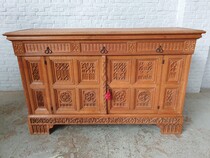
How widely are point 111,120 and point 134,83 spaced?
522mm

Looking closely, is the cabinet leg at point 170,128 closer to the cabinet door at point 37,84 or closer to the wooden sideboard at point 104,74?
the wooden sideboard at point 104,74

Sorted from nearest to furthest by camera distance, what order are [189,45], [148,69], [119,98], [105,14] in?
[189,45]
[148,69]
[119,98]
[105,14]

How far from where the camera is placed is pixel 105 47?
5.57ft

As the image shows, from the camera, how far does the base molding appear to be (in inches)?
75.1

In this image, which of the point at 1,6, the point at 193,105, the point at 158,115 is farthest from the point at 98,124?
the point at 1,6

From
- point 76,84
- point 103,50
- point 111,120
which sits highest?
point 103,50

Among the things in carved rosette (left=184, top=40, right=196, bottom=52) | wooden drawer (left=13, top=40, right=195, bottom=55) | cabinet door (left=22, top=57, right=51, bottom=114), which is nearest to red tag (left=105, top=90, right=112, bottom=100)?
wooden drawer (left=13, top=40, right=195, bottom=55)

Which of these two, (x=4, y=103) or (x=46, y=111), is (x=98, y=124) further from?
(x=4, y=103)

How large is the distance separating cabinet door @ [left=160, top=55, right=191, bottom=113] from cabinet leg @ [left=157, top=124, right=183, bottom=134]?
0.18 m

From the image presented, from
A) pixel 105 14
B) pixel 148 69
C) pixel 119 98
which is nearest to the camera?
pixel 148 69

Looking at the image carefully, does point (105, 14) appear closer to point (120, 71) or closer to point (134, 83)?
point (120, 71)

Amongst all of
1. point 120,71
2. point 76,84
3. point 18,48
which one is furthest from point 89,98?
point 18,48

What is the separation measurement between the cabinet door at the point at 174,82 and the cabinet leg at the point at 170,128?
180 mm

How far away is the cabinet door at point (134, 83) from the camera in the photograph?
1.76 metres
